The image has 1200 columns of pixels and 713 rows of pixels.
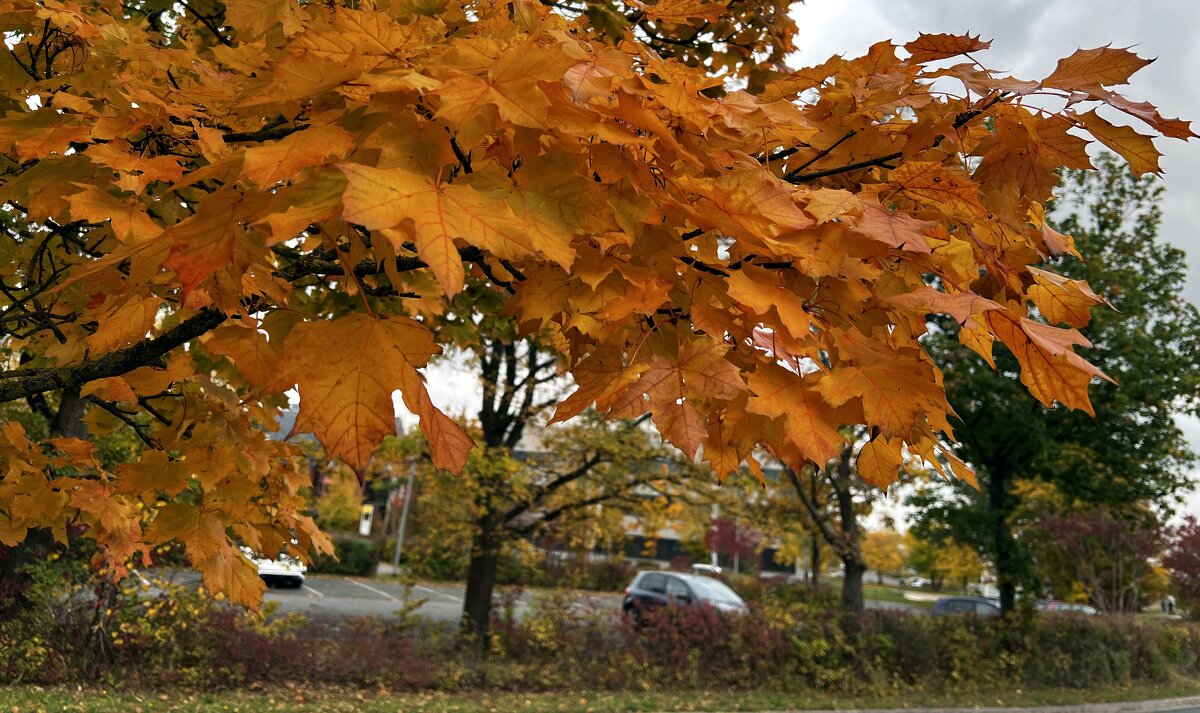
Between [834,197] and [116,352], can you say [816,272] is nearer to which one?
[834,197]

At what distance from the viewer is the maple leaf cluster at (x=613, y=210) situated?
1089mm

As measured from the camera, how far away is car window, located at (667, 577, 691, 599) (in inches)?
559

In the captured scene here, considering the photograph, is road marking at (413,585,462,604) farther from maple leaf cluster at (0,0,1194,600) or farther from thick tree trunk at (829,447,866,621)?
maple leaf cluster at (0,0,1194,600)

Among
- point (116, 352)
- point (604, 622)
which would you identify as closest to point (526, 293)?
point (116, 352)

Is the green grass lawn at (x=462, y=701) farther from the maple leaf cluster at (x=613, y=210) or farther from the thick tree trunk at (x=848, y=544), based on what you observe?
the maple leaf cluster at (x=613, y=210)

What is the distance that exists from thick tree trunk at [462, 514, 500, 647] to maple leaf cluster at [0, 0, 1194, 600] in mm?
8823

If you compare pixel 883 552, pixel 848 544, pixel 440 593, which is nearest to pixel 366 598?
pixel 440 593

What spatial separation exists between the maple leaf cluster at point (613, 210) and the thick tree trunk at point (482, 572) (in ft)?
28.9

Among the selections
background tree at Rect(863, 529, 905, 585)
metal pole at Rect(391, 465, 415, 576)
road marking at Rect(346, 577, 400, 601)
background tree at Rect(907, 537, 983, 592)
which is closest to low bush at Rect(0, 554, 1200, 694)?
metal pole at Rect(391, 465, 415, 576)

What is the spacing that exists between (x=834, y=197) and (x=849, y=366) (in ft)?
0.96

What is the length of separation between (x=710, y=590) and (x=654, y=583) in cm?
136

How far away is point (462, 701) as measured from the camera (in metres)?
8.44

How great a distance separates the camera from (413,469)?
11914 millimetres

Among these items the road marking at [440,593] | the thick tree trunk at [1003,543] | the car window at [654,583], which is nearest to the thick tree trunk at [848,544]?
the thick tree trunk at [1003,543]
